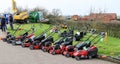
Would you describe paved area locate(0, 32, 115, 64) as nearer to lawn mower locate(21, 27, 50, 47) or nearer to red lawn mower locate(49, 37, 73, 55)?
red lawn mower locate(49, 37, 73, 55)

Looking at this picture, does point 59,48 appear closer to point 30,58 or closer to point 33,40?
point 30,58

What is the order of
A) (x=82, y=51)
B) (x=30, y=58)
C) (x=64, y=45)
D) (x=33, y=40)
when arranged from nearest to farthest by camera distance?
1. (x=82, y=51)
2. (x=30, y=58)
3. (x=64, y=45)
4. (x=33, y=40)

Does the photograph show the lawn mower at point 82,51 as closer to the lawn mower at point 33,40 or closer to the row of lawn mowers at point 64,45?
the row of lawn mowers at point 64,45

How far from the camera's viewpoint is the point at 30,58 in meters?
16.0

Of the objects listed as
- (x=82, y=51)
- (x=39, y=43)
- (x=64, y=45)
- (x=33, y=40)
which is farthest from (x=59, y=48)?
(x=33, y=40)

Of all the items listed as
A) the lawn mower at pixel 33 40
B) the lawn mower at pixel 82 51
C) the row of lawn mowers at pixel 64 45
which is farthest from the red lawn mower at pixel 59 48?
the lawn mower at pixel 33 40

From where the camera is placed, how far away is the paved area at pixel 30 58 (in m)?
14.8

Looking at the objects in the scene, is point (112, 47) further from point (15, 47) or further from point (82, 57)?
point (15, 47)

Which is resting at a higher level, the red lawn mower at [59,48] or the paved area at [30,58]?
the red lawn mower at [59,48]

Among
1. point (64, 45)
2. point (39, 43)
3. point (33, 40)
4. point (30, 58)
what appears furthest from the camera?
point (33, 40)

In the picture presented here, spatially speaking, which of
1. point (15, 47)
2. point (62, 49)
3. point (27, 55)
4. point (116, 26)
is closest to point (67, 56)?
point (62, 49)

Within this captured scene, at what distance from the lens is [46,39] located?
1833cm

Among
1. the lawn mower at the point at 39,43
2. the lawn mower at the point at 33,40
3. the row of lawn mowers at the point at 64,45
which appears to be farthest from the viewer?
the lawn mower at the point at 33,40

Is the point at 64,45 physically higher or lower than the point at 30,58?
higher
